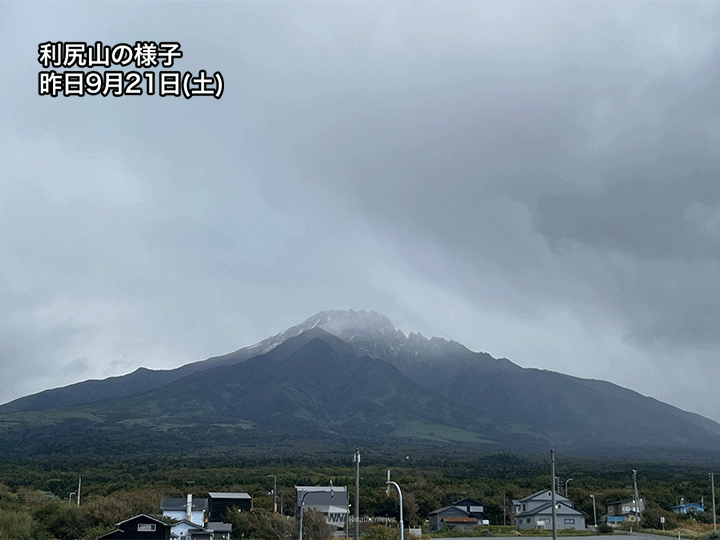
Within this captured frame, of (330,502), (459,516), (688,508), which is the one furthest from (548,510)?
(330,502)

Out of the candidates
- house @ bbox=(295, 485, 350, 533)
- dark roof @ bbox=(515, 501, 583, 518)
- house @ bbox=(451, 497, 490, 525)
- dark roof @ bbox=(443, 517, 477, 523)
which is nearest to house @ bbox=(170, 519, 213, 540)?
house @ bbox=(295, 485, 350, 533)

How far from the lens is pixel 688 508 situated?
89.7 metres

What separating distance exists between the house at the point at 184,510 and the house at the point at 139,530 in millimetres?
11982

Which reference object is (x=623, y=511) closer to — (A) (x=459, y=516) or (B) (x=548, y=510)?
(B) (x=548, y=510)

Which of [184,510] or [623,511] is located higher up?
[184,510]

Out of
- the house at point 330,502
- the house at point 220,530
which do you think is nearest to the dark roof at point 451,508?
the house at point 330,502

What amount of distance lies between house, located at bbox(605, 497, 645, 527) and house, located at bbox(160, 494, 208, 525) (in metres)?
47.9

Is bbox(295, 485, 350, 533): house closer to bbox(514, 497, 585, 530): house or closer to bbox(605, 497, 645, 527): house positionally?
bbox(514, 497, 585, 530): house

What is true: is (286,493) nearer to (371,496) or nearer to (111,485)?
(371,496)

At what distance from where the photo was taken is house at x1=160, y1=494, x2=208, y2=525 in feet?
233

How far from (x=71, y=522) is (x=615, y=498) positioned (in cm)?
6731

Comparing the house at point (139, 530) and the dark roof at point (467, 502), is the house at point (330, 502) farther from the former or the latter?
the house at point (139, 530)

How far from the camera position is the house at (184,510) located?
233 feet

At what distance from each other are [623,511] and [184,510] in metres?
52.3
